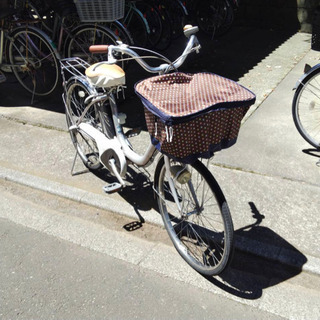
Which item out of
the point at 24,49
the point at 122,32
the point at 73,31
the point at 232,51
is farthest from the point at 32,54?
the point at 232,51

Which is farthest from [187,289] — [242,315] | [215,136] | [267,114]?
[267,114]

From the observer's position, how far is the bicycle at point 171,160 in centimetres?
268

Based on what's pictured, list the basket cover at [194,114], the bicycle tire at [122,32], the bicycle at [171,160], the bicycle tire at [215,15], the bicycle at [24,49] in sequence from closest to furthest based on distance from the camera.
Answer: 1. the basket cover at [194,114]
2. the bicycle at [171,160]
3. the bicycle tire at [122,32]
4. the bicycle at [24,49]
5. the bicycle tire at [215,15]

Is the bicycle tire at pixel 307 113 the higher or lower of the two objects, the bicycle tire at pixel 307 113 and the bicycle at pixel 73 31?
the lower

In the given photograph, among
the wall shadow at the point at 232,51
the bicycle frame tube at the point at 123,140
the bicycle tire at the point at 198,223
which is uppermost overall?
the bicycle frame tube at the point at 123,140

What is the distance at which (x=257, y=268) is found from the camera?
311 cm

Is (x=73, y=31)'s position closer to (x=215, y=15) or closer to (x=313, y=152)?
(x=313, y=152)

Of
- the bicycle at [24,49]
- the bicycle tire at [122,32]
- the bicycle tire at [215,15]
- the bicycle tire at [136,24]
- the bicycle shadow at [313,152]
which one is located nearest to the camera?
the bicycle shadow at [313,152]

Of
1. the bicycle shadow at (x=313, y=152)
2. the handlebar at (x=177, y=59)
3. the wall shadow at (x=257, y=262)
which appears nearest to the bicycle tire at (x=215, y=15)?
the bicycle shadow at (x=313, y=152)

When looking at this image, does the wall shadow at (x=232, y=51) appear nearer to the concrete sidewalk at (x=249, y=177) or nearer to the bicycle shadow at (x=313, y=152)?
the concrete sidewalk at (x=249, y=177)

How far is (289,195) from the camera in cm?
376

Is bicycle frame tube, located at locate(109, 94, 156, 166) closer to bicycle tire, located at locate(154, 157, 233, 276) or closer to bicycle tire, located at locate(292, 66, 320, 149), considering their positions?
bicycle tire, located at locate(154, 157, 233, 276)

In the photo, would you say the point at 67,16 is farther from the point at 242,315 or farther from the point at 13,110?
the point at 242,315

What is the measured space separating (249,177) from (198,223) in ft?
3.12
